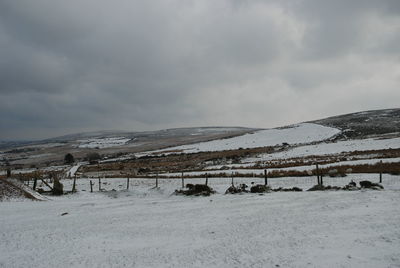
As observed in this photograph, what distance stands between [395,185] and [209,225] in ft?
44.0

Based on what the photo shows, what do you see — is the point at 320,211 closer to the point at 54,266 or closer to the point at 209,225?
the point at 209,225

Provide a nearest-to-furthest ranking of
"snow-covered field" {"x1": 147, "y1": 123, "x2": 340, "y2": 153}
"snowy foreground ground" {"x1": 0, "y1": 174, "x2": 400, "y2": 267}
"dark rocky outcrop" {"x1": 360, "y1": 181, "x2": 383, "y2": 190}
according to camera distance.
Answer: "snowy foreground ground" {"x1": 0, "y1": 174, "x2": 400, "y2": 267} → "dark rocky outcrop" {"x1": 360, "y1": 181, "x2": 383, "y2": 190} → "snow-covered field" {"x1": 147, "y1": 123, "x2": 340, "y2": 153}

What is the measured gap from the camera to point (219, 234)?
870 cm

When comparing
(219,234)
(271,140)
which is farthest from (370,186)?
(271,140)

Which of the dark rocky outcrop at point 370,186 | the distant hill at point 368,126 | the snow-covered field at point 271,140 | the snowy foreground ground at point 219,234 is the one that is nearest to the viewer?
the snowy foreground ground at point 219,234

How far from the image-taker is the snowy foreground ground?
6.68 metres

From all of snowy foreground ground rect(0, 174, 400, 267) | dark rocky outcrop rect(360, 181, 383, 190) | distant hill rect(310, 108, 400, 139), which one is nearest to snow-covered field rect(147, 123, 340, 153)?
distant hill rect(310, 108, 400, 139)

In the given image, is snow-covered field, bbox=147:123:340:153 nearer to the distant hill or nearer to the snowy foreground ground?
the distant hill

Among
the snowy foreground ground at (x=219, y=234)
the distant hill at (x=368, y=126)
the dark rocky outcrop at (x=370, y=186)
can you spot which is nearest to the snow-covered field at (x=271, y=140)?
the distant hill at (x=368, y=126)

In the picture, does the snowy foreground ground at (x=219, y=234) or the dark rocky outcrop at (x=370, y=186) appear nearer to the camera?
the snowy foreground ground at (x=219, y=234)

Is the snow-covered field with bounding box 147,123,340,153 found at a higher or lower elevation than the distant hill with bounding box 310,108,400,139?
lower

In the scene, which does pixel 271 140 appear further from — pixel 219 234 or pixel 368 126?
pixel 219 234

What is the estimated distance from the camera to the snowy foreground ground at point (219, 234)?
6.68 metres

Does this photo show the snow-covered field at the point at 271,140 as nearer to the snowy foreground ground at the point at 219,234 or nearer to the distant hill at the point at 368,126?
the distant hill at the point at 368,126
